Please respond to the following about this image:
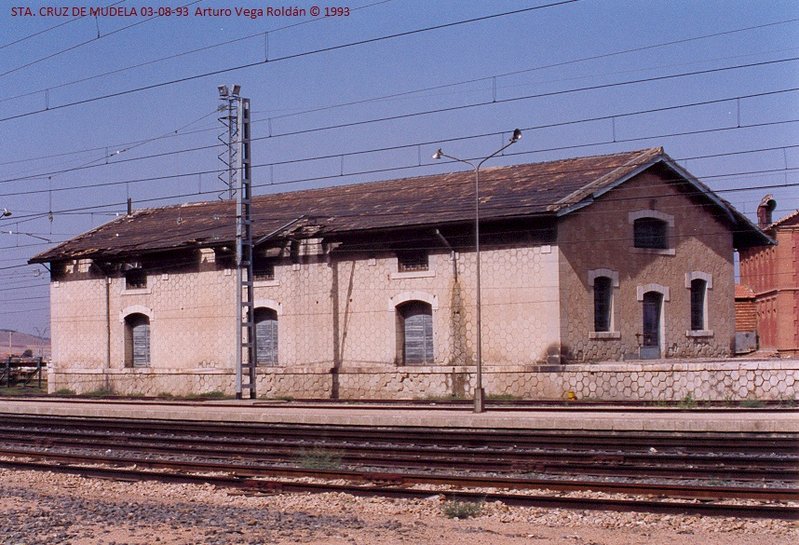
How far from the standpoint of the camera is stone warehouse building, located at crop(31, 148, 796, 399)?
28172mm

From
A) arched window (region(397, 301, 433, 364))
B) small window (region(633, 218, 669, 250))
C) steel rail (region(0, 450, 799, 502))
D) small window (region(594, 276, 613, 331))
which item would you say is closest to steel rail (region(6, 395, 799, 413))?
arched window (region(397, 301, 433, 364))

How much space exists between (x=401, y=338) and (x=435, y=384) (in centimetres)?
200

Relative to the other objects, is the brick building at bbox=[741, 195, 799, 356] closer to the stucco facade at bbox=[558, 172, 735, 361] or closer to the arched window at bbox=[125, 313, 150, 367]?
the stucco facade at bbox=[558, 172, 735, 361]

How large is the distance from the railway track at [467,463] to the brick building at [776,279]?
21.4 meters

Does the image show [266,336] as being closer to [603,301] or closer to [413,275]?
[413,275]

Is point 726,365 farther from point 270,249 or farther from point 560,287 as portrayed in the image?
point 270,249

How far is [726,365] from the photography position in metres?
25.9

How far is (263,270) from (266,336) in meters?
2.18

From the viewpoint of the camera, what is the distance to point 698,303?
32.6 meters

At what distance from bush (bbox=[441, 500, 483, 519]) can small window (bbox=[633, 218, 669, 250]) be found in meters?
20.6

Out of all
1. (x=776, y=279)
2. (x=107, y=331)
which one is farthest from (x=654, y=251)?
(x=107, y=331)

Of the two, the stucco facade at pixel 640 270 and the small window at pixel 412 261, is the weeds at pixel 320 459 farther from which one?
the small window at pixel 412 261

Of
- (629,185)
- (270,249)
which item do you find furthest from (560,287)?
(270,249)

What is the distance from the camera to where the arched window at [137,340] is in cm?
3709
